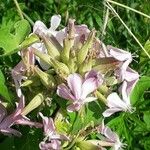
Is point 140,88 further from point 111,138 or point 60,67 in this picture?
point 60,67

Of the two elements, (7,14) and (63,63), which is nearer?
(63,63)

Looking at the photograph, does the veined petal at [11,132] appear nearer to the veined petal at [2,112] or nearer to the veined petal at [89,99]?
the veined petal at [2,112]

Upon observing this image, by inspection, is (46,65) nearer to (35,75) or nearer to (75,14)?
(35,75)

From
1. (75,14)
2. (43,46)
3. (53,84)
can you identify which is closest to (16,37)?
(43,46)

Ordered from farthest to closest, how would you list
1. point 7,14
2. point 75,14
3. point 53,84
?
point 75,14
point 7,14
point 53,84

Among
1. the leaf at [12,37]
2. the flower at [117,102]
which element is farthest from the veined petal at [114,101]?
the leaf at [12,37]
